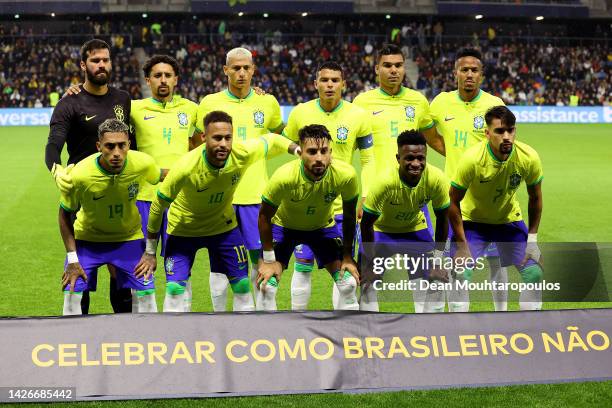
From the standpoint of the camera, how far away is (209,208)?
21.8 feet

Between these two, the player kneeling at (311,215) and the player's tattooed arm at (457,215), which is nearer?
the player kneeling at (311,215)

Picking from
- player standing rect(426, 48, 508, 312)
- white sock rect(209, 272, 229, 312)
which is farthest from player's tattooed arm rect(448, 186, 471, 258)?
white sock rect(209, 272, 229, 312)

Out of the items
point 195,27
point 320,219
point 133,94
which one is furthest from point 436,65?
point 320,219

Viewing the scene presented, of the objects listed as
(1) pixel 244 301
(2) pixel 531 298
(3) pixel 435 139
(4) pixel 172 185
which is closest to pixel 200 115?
(4) pixel 172 185

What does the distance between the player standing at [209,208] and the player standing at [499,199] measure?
148cm

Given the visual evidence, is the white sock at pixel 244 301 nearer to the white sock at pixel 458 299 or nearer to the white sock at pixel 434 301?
the white sock at pixel 434 301

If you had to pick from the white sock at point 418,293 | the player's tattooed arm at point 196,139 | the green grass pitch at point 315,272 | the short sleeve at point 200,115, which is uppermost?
the short sleeve at point 200,115

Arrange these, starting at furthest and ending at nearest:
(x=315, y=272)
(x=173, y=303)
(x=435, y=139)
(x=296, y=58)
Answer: (x=296, y=58), (x=315, y=272), (x=435, y=139), (x=173, y=303)

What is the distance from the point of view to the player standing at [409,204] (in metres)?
6.30

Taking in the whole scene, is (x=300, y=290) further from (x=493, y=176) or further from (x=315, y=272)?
(x=315, y=272)

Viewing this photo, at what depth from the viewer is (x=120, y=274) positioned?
264 inches

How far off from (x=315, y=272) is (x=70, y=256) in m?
4.53

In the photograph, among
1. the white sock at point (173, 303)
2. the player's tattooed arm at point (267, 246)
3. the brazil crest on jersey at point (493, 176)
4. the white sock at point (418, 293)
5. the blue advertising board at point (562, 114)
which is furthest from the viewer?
the blue advertising board at point (562, 114)

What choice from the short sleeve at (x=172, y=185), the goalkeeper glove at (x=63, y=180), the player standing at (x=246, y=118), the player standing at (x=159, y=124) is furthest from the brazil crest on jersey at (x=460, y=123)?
the goalkeeper glove at (x=63, y=180)
